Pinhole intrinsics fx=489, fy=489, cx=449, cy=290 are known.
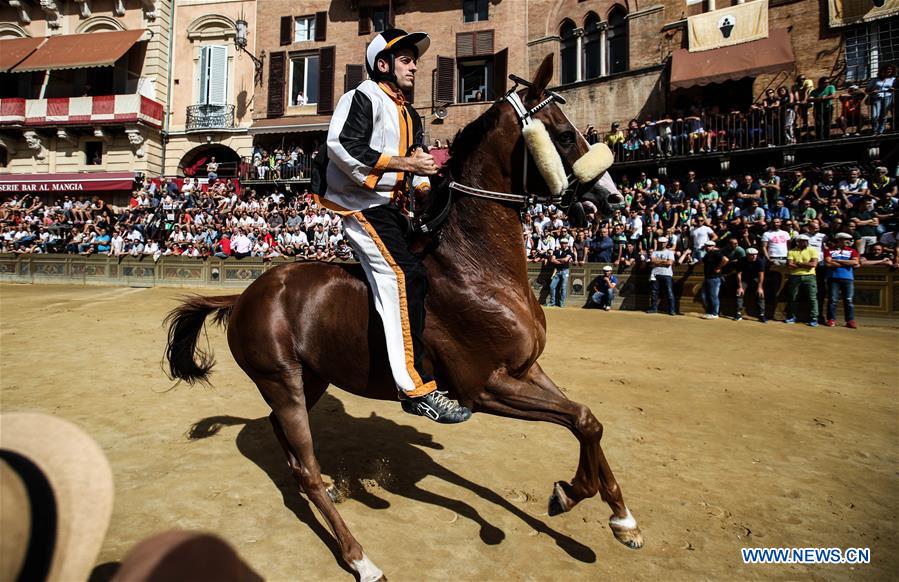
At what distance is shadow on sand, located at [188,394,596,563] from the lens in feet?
10.8

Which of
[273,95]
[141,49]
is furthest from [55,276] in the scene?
[141,49]

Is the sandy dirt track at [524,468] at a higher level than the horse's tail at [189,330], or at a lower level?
lower

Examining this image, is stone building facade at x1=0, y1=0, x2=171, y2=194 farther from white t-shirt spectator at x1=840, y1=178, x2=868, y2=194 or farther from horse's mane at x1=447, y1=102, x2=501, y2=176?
white t-shirt spectator at x1=840, y1=178, x2=868, y2=194

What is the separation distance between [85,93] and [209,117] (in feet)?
26.4

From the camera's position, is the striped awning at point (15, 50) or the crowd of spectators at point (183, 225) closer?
the crowd of spectators at point (183, 225)

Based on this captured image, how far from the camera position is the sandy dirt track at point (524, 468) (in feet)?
9.62

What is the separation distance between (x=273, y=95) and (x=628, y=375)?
2634cm

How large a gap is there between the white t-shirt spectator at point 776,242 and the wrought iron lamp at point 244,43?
26.2 m

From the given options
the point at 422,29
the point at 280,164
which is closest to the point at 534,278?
the point at 280,164

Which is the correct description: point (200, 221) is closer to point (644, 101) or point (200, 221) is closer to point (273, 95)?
point (273, 95)

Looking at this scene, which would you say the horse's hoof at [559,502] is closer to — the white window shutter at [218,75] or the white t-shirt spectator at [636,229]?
the white t-shirt spectator at [636,229]

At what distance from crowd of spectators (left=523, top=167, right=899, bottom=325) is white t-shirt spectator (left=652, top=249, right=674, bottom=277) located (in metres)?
0.03

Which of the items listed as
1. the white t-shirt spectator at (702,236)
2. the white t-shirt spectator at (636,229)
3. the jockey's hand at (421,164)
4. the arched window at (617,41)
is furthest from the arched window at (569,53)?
the jockey's hand at (421,164)

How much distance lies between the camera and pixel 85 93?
28.6m
